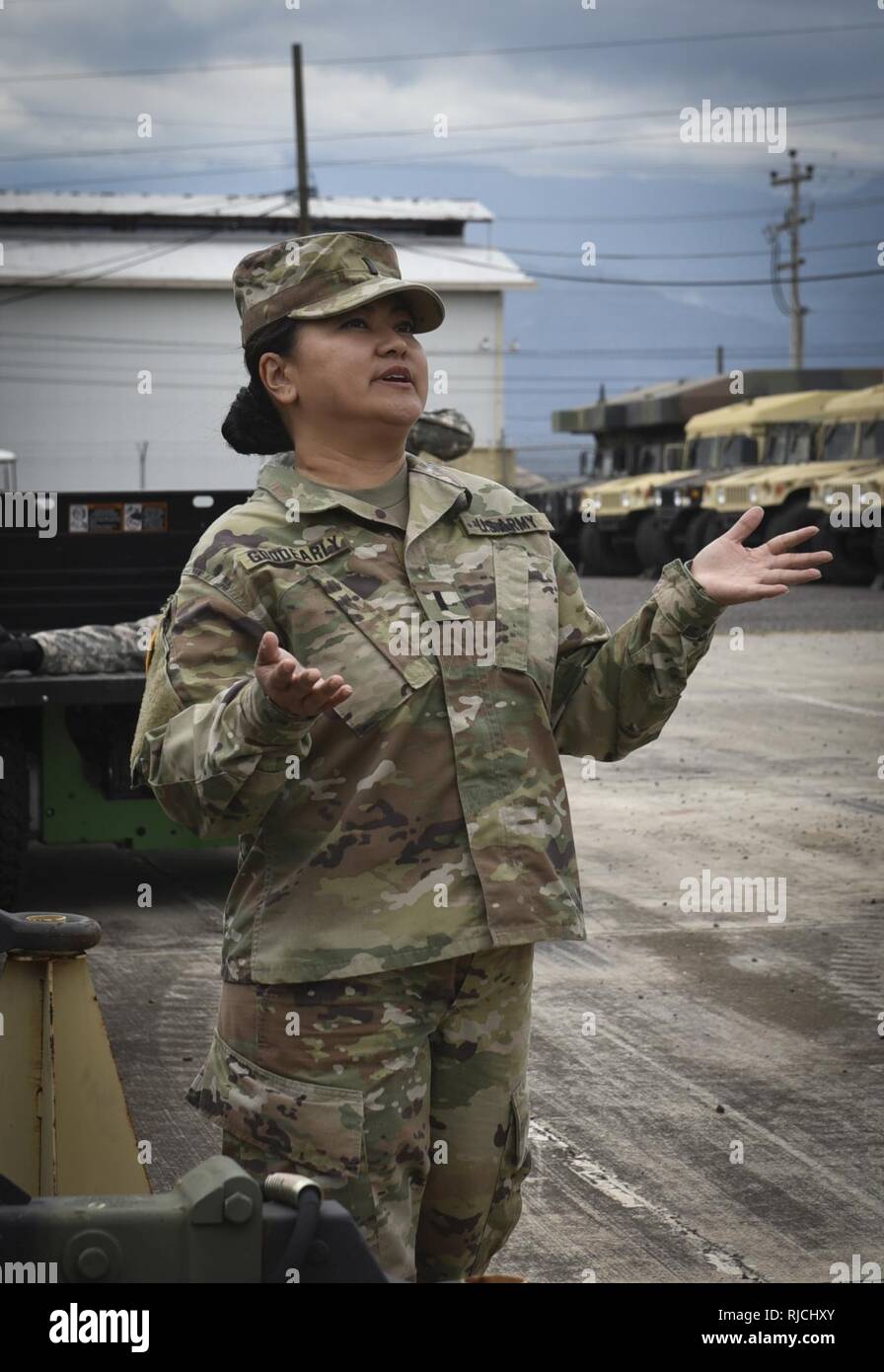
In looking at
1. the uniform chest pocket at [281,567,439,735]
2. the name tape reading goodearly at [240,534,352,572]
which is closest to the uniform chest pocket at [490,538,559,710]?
the uniform chest pocket at [281,567,439,735]

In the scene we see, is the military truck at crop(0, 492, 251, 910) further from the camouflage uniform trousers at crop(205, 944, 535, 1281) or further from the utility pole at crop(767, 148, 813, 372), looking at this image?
the utility pole at crop(767, 148, 813, 372)

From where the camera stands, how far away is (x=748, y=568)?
2.78 m

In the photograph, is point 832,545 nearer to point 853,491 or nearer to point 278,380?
point 853,491

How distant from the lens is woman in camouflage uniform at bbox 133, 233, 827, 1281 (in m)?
2.61

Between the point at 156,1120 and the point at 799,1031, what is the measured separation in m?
1.90

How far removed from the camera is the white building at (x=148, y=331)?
45.3m

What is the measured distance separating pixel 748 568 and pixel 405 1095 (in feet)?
2.78

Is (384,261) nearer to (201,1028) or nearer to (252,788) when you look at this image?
(252,788)

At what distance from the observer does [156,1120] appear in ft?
16.3

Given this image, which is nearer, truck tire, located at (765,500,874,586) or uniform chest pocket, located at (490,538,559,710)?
uniform chest pocket, located at (490,538,559,710)

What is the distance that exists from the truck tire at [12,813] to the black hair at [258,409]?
4.02 metres

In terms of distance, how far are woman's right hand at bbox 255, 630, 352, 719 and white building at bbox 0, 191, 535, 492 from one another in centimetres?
4105

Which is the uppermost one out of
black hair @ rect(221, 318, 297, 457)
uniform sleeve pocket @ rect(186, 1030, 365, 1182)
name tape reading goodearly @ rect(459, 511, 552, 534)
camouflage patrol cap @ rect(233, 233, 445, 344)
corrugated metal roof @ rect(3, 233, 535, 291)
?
corrugated metal roof @ rect(3, 233, 535, 291)
